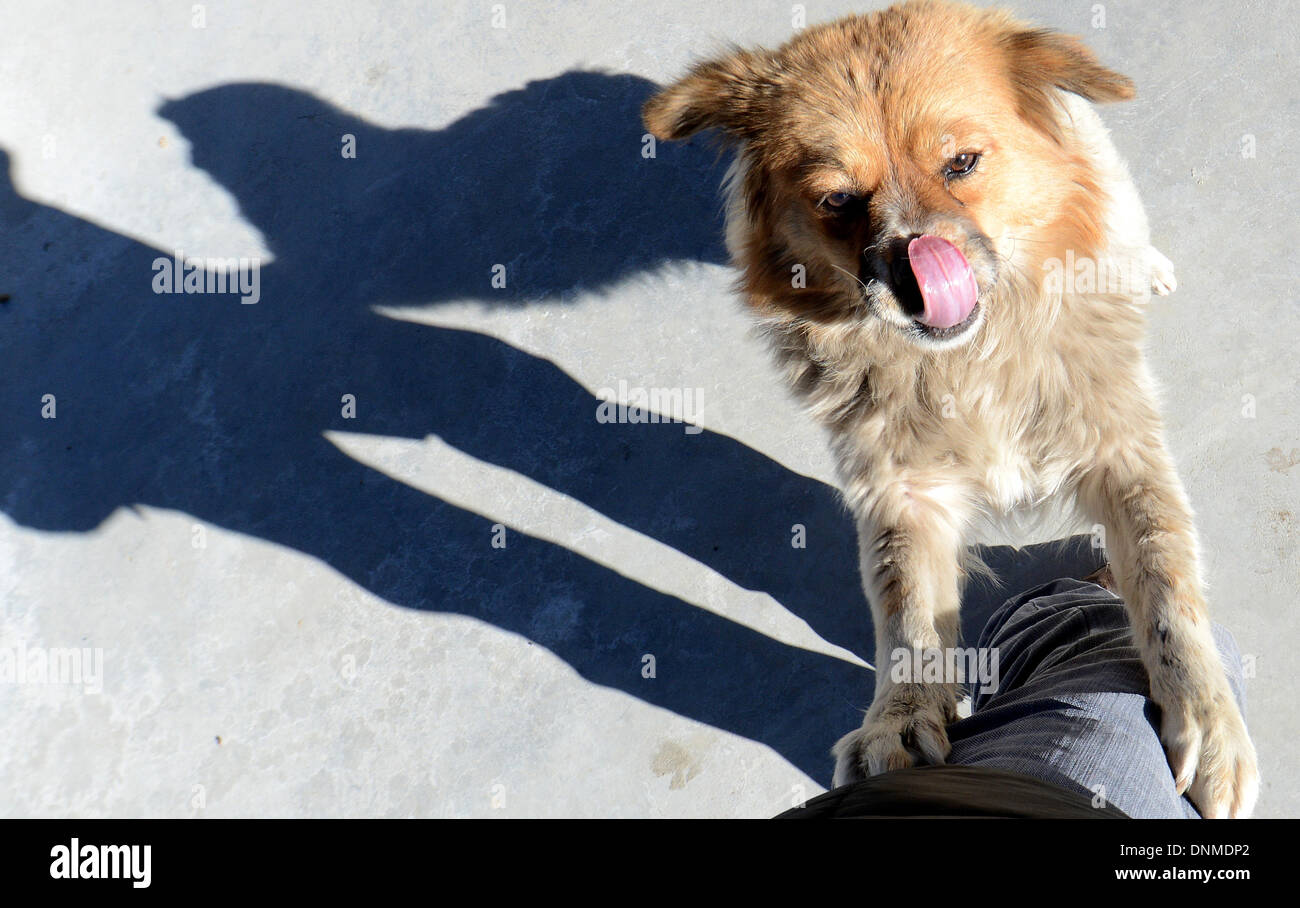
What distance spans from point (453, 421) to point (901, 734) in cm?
219

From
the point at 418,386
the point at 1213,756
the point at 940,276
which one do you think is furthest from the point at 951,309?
the point at 418,386

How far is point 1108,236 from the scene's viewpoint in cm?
264

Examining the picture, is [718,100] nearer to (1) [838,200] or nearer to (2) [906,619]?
(1) [838,200]

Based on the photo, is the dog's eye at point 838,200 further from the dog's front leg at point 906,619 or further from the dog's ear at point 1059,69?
the dog's front leg at point 906,619

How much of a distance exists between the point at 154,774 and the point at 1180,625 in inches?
143

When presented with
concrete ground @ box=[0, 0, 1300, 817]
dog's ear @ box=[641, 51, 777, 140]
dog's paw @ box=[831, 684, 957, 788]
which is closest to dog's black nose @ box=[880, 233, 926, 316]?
dog's ear @ box=[641, 51, 777, 140]

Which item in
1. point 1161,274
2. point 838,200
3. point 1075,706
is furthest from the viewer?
point 1161,274

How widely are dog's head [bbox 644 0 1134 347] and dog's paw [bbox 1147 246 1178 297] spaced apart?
0.78 m

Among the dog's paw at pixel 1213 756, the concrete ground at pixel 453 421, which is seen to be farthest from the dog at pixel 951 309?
the concrete ground at pixel 453 421

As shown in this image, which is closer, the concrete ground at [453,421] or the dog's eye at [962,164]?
the dog's eye at [962,164]

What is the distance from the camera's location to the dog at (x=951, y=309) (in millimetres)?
2271

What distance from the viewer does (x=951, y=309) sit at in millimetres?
2326

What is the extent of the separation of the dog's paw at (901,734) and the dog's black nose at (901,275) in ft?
3.52
